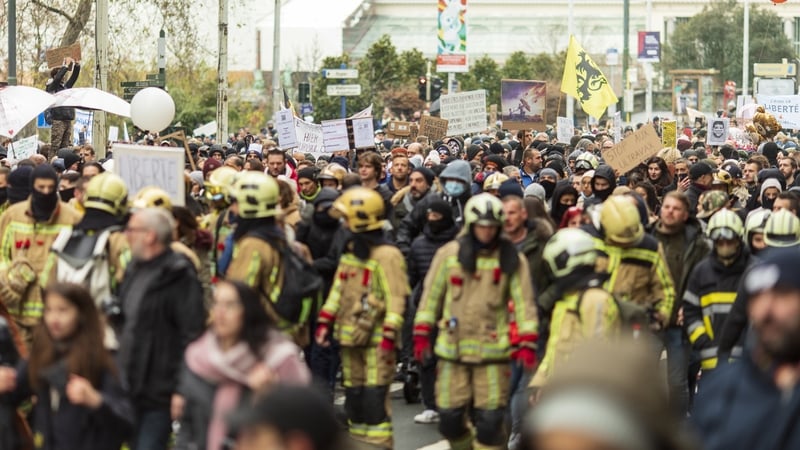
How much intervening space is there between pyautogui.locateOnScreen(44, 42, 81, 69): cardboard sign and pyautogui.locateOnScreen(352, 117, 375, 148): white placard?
19.8ft

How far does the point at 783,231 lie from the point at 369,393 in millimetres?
2600

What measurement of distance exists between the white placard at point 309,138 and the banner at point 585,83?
345cm

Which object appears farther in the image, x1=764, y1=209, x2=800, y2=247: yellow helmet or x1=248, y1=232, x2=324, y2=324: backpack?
x1=764, y1=209, x2=800, y2=247: yellow helmet

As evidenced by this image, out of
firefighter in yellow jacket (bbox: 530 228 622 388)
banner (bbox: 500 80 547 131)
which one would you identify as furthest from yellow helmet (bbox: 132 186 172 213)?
banner (bbox: 500 80 547 131)

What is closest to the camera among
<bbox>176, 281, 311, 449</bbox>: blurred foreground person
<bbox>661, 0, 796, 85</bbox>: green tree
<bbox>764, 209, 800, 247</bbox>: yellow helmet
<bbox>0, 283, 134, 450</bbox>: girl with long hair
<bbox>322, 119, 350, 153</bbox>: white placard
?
<bbox>176, 281, 311, 449</bbox>: blurred foreground person

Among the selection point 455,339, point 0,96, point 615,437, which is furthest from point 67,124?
point 615,437

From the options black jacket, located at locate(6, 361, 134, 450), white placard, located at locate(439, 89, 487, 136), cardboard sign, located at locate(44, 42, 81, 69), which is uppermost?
cardboard sign, located at locate(44, 42, 81, 69)

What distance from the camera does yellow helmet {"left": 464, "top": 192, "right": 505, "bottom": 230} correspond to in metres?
9.30

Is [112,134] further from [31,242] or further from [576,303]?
[576,303]

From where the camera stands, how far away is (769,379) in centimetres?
539

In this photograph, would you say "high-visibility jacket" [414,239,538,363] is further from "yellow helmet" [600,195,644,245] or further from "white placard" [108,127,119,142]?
"white placard" [108,127,119,142]

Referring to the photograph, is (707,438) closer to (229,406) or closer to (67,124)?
(229,406)

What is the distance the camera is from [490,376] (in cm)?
938

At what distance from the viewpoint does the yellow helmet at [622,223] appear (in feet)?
34.0
